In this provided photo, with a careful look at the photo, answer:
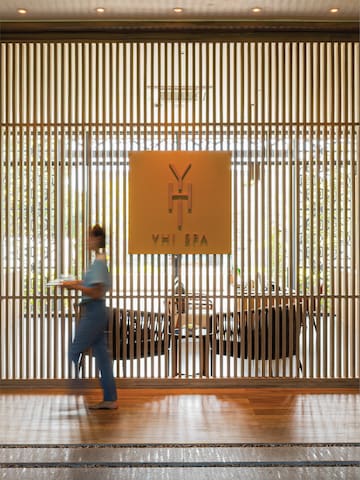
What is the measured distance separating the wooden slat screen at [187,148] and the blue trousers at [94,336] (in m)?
0.71

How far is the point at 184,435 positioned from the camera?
462 cm

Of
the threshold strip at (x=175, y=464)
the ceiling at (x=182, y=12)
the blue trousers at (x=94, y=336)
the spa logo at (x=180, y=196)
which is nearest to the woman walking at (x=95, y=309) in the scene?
the blue trousers at (x=94, y=336)

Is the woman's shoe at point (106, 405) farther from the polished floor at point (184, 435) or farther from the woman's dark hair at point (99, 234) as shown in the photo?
the woman's dark hair at point (99, 234)

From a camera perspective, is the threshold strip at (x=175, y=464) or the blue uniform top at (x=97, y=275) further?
the blue uniform top at (x=97, y=275)

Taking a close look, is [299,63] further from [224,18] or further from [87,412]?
[87,412]

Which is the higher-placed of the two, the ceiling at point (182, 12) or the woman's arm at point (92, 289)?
the ceiling at point (182, 12)

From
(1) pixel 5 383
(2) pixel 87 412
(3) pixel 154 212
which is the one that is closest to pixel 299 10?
(3) pixel 154 212

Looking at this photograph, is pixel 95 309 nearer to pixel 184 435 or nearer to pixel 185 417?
pixel 185 417

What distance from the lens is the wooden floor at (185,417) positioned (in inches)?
181

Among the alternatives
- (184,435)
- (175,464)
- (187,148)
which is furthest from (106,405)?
(187,148)

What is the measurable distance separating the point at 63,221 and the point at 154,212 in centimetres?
88

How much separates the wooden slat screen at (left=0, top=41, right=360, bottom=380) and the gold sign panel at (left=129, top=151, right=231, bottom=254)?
0.38ft

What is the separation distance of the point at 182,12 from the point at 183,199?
68.3 inches

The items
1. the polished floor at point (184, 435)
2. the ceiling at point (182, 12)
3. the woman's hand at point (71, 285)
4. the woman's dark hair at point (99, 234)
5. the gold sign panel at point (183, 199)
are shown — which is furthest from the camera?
the gold sign panel at point (183, 199)
